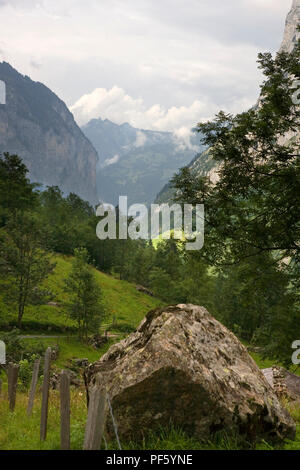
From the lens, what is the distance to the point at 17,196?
70.2 m

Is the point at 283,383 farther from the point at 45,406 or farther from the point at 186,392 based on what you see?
the point at 45,406

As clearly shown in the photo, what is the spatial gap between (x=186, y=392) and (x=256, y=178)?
30.7ft

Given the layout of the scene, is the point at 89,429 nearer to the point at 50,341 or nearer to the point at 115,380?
Result: the point at 115,380

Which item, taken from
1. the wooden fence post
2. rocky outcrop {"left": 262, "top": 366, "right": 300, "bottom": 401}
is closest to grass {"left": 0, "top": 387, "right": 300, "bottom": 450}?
the wooden fence post

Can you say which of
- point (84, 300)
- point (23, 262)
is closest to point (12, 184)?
point (23, 262)

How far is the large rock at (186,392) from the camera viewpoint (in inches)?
266

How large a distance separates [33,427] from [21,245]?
140 ft

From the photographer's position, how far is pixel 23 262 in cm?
4756

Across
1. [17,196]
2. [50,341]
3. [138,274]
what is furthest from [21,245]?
[138,274]

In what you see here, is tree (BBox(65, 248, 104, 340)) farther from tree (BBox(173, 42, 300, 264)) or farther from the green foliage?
tree (BBox(173, 42, 300, 264))

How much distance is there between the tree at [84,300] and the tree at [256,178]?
1492 inches

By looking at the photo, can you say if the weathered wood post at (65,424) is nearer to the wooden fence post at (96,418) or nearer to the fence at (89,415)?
the fence at (89,415)

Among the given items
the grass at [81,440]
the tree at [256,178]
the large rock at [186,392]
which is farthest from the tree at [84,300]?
the large rock at [186,392]

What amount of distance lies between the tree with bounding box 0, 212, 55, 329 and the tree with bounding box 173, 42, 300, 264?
37171 mm
